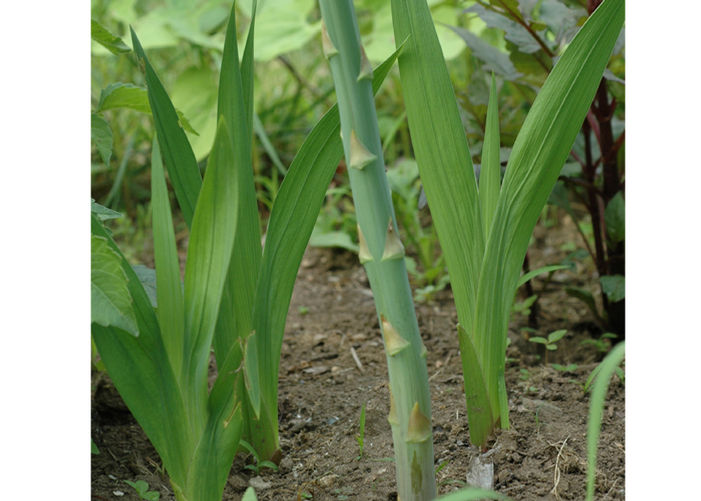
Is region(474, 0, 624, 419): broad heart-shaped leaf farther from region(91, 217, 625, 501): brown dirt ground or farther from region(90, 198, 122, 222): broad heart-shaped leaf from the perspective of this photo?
region(90, 198, 122, 222): broad heart-shaped leaf

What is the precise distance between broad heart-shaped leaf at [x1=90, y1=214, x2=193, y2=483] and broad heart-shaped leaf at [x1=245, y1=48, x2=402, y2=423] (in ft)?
0.29

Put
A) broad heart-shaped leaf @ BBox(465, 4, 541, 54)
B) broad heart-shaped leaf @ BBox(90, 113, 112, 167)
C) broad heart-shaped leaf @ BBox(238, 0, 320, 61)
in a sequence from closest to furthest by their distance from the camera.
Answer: broad heart-shaped leaf @ BBox(90, 113, 112, 167) → broad heart-shaped leaf @ BBox(465, 4, 541, 54) → broad heart-shaped leaf @ BBox(238, 0, 320, 61)

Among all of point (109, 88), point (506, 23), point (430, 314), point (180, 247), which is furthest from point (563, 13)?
point (180, 247)

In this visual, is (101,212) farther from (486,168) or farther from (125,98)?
(486,168)

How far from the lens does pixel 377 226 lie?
71 centimetres

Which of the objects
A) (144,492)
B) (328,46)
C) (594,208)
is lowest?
(144,492)

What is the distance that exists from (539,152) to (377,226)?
25 cm

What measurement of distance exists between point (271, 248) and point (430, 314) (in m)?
0.71

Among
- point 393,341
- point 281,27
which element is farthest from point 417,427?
point 281,27

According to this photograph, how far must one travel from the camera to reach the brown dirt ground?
35.1 inches

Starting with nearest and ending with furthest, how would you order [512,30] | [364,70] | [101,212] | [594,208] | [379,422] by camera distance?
[364,70], [101,212], [379,422], [512,30], [594,208]

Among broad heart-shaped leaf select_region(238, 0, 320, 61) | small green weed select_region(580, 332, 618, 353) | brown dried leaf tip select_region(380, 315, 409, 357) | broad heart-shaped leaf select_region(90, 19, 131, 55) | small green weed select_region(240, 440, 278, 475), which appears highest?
broad heart-shaped leaf select_region(238, 0, 320, 61)

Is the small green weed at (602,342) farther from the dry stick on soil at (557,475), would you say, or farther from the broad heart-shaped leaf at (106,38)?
the broad heart-shaped leaf at (106,38)

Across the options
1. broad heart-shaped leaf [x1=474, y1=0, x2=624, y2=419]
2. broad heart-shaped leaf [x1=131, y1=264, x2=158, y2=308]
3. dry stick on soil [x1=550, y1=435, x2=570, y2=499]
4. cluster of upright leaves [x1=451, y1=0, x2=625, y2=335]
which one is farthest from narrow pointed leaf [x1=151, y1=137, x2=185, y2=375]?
cluster of upright leaves [x1=451, y1=0, x2=625, y2=335]
